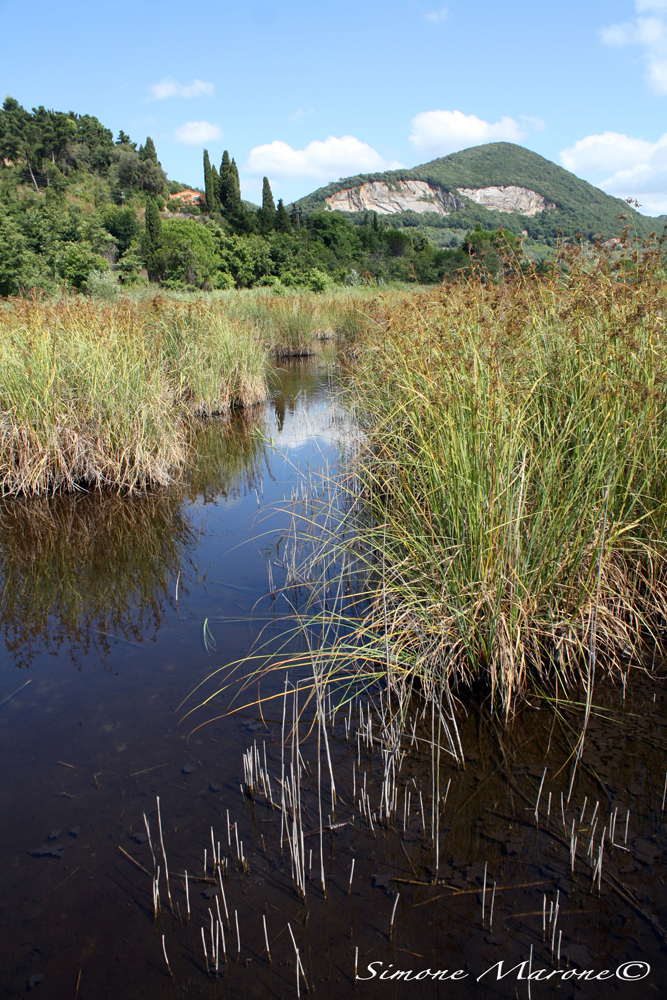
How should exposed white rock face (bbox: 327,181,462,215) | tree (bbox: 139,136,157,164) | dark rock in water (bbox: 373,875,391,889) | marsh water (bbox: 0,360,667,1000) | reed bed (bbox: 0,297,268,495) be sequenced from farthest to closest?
exposed white rock face (bbox: 327,181,462,215), tree (bbox: 139,136,157,164), reed bed (bbox: 0,297,268,495), dark rock in water (bbox: 373,875,391,889), marsh water (bbox: 0,360,667,1000)

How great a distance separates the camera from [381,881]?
6.07ft

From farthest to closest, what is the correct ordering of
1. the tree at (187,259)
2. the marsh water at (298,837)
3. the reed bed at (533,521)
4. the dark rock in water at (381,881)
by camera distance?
the tree at (187,259)
the reed bed at (533,521)
the dark rock in water at (381,881)
the marsh water at (298,837)

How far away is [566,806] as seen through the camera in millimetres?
2096

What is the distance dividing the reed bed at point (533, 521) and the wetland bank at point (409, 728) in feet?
0.07

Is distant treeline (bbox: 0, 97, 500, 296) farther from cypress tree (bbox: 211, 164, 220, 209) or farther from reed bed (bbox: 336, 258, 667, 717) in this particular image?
reed bed (bbox: 336, 258, 667, 717)

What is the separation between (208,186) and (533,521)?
70116mm

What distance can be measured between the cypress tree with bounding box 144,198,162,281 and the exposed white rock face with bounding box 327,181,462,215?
295 ft

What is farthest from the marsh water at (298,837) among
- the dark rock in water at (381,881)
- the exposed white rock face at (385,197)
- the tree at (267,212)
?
the exposed white rock face at (385,197)

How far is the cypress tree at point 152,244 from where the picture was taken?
39.6 m

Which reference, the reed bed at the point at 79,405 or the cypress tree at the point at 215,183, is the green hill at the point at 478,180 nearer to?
the cypress tree at the point at 215,183

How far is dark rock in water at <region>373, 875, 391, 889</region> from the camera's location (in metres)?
1.84

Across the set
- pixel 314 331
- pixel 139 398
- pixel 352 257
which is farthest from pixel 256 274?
pixel 139 398

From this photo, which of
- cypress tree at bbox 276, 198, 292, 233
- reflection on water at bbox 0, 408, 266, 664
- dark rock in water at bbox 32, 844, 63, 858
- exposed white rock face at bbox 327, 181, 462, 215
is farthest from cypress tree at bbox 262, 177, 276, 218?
exposed white rock face at bbox 327, 181, 462, 215

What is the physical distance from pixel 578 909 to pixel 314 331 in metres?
15.7
